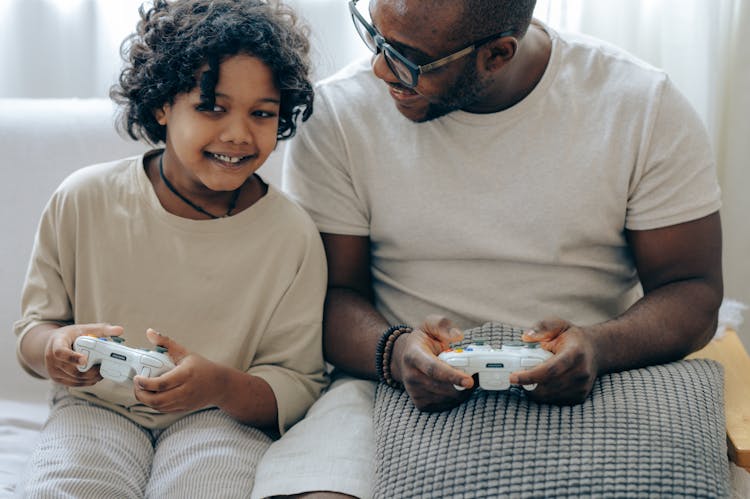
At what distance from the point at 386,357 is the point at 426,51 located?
0.48 m

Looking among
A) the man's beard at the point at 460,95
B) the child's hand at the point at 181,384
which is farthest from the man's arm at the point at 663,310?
the child's hand at the point at 181,384

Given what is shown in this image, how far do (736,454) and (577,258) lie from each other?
42 centimetres

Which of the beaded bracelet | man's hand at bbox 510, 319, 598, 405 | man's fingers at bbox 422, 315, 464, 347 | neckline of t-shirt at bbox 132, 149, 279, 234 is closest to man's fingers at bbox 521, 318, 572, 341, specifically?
man's hand at bbox 510, 319, 598, 405

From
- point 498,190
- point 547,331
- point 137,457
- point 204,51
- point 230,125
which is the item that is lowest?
point 137,457

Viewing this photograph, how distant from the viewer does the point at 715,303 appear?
1.54 m

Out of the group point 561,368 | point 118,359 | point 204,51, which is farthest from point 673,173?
point 118,359

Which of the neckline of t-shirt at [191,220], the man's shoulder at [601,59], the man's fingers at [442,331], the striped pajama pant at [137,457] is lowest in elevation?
the striped pajama pant at [137,457]

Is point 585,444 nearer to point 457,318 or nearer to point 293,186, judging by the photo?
point 457,318

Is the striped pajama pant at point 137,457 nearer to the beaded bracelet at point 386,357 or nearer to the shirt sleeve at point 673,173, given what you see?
the beaded bracelet at point 386,357

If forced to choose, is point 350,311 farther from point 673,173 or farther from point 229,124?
point 673,173

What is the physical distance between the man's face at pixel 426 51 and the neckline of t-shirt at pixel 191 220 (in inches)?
11.4

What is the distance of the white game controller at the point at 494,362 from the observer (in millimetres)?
1268

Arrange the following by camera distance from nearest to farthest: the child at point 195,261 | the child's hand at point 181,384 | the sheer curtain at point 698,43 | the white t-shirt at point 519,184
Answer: the child's hand at point 181,384, the child at point 195,261, the white t-shirt at point 519,184, the sheer curtain at point 698,43

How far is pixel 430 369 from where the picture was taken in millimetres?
1279
